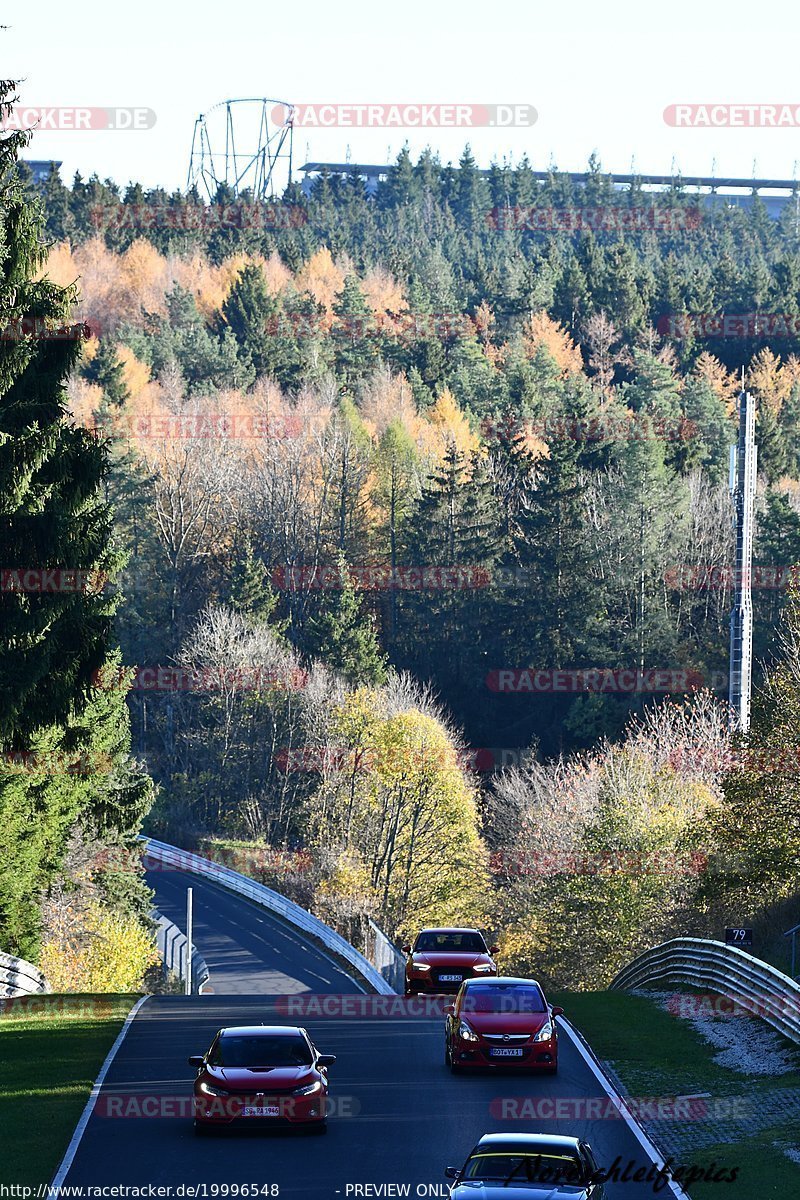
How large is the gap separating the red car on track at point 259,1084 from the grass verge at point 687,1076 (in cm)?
385

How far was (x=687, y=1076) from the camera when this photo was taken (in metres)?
22.5

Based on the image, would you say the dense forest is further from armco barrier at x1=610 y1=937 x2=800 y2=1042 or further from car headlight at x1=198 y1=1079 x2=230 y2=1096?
car headlight at x1=198 y1=1079 x2=230 y2=1096

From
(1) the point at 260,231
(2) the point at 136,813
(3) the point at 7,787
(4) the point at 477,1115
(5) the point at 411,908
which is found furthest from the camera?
(1) the point at 260,231

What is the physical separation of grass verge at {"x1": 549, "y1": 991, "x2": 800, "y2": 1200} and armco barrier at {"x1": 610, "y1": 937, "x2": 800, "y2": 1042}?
0.75m

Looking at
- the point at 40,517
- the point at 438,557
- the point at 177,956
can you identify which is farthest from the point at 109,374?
the point at 40,517

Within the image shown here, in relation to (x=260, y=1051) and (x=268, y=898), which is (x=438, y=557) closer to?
(x=268, y=898)

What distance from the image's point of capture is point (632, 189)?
178250 mm

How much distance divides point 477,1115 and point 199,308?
11796 centimetres

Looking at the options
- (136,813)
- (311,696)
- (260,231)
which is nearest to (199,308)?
(260,231)

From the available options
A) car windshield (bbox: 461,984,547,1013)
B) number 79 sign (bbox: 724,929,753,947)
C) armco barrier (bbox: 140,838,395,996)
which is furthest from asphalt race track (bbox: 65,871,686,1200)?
armco barrier (bbox: 140,838,395,996)

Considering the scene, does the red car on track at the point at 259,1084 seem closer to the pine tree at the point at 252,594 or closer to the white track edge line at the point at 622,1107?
the white track edge line at the point at 622,1107

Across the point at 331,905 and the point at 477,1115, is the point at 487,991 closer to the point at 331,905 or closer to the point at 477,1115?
the point at 477,1115

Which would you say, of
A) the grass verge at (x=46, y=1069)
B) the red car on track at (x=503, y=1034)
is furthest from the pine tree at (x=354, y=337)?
the red car on track at (x=503, y=1034)

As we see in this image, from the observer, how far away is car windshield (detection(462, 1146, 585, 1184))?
46.0ft
